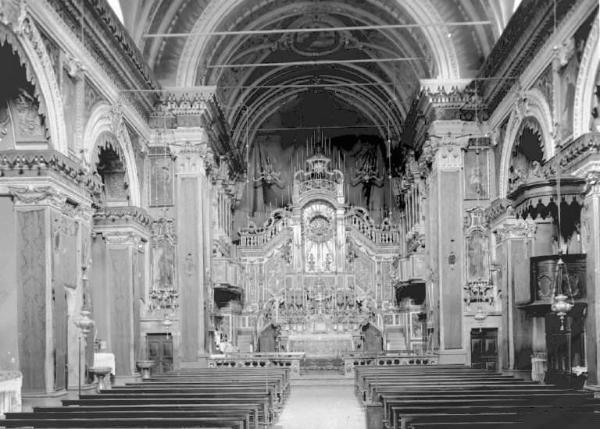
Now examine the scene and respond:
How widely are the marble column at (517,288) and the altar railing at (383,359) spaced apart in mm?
4240

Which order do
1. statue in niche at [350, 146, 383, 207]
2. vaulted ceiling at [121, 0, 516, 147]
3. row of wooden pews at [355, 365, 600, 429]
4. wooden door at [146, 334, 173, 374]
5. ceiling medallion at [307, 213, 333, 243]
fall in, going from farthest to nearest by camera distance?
statue in niche at [350, 146, 383, 207]
ceiling medallion at [307, 213, 333, 243]
vaulted ceiling at [121, 0, 516, 147]
wooden door at [146, 334, 173, 374]
row of wooden pews at [355, 365, 600, 429]

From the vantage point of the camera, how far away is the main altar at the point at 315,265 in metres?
25.7

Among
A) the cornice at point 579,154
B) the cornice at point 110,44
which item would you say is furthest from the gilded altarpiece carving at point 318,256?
the cornice at point 579,154

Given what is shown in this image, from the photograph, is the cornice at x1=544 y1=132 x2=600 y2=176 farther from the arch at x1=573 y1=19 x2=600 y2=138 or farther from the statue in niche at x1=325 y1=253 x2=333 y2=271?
the statue in niche at x1=325 y1=253 x2=333 y2=271

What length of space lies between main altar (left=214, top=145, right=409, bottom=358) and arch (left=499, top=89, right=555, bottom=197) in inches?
313

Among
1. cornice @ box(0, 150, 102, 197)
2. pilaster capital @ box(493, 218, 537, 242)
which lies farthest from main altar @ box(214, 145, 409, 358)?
cornice @ box(0, 150, 102, 197)

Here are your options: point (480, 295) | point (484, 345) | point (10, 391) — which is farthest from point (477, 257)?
point (10, 391)

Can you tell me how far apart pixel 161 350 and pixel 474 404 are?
1137 cm

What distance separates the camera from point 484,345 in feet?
61.9

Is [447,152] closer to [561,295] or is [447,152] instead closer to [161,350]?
[161,350]

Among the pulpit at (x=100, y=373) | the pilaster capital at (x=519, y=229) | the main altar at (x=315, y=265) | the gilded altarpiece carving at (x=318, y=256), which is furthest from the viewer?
the gilded altarpiece carving at (x=318, y=256)

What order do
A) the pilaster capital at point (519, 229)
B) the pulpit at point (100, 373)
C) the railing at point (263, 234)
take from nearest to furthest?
the pulpit at point (100, 373), the pilaster capital at point (519, 229), the railing at point (263, 234)

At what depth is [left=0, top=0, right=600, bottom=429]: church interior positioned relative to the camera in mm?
11398

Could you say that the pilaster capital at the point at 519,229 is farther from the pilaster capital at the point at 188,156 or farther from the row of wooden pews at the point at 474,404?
the pilaster capital at the point at 188,156
